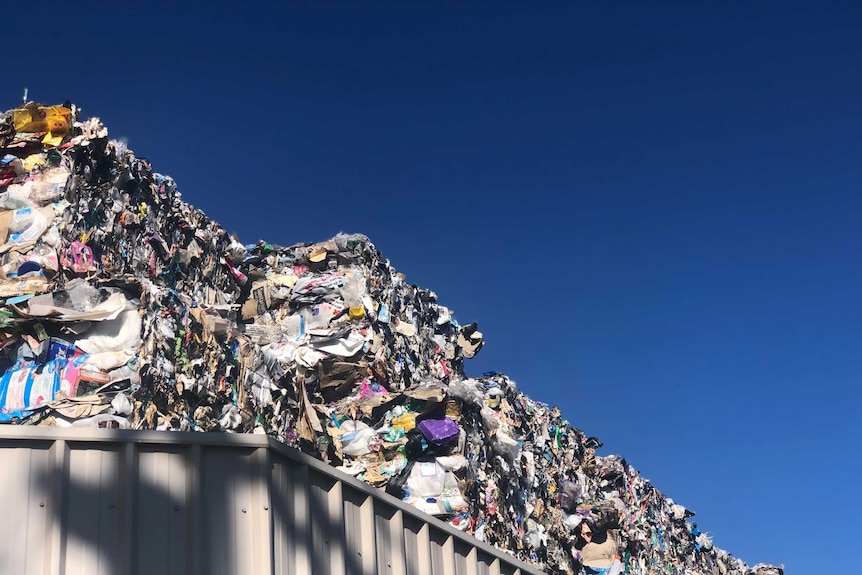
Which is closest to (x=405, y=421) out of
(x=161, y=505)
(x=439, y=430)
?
(x=439, y=430)

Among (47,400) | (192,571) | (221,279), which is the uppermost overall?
(221,279)

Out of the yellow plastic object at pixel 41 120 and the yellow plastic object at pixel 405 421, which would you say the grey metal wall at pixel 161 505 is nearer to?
the yellow plastic object at pixel 405 421

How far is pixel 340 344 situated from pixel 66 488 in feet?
16.2

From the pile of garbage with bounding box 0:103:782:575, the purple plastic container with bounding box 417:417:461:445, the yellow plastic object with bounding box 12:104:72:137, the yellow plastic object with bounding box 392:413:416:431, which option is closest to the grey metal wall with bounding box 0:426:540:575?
the pile of garbage with bounding box 0:103:782:575

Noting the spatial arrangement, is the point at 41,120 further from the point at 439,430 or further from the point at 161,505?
the point at 161,505

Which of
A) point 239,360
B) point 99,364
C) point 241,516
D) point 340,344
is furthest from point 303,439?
point 241,516

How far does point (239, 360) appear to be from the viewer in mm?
6707

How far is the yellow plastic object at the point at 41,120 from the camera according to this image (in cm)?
629

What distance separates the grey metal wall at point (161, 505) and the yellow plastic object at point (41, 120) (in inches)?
155

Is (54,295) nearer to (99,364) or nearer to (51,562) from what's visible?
(99,364)

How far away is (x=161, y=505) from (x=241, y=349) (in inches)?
156

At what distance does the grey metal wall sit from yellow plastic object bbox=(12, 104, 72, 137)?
3.93m

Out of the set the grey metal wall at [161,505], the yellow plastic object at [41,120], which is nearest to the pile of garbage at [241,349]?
the yellow plastic object at [41,120]

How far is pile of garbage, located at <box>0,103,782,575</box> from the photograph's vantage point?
531 cm
